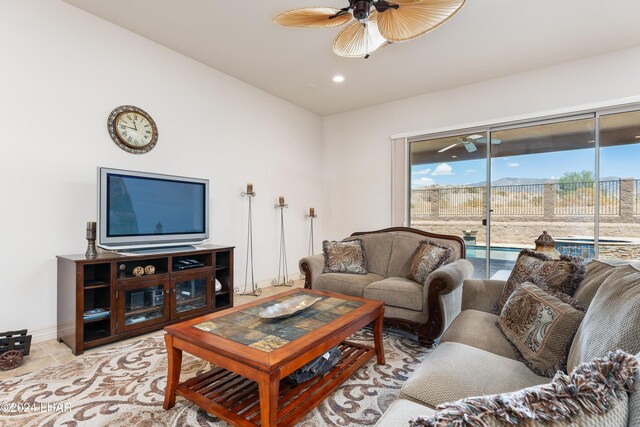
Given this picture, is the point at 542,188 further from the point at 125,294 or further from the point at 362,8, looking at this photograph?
the point at 125,294

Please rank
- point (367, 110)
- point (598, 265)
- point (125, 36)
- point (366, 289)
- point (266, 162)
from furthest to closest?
point (367, 110) → point (266, 162) → point (125, 36) → point (366, 289) → point (598, 265)

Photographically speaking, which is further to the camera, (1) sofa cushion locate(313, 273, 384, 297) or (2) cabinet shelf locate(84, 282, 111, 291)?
(1) sofa cushion locate(313, 273, 384, 297)

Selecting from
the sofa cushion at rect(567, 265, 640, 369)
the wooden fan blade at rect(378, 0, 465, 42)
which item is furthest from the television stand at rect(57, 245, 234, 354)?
the sofa cushion at rect(567, 265, 640, 369)

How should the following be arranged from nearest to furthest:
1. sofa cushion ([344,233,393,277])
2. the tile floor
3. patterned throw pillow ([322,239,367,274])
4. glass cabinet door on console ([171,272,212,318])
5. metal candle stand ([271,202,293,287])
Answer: the tile floor, glass cabinet door on console ([171,272,212,318]), patterned throw pillow ([322,239,367,274]), sofa cushion ([344,233,393,277]), metal candle stand ([271,202,293,287])

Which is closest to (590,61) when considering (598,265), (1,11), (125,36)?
(598,265)

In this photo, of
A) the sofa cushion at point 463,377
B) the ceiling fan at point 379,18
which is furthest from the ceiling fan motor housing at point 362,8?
the sofa cushion at point 463,377

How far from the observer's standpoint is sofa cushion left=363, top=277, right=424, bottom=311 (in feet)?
8.59

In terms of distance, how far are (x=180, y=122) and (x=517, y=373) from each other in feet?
12.1

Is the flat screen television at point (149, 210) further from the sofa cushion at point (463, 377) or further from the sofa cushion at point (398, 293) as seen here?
the sofa cushion at point (463, 377)

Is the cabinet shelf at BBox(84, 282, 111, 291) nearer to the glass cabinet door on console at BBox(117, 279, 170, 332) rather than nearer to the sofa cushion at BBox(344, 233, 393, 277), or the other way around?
the glass cabinet door on console at BBox(117, 279, 170, 332)

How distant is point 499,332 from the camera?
1.71 meters

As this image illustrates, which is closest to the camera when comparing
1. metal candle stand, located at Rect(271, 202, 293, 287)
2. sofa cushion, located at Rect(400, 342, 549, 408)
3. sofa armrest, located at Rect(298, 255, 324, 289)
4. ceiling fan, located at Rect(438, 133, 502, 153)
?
sofa cushion, located at Rect(400, 342, 549, 408)

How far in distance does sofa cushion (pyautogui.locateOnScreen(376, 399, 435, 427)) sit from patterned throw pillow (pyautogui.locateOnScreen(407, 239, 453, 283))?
1.82 metres

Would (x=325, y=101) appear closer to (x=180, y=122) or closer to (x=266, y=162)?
(x=266, y=162)
